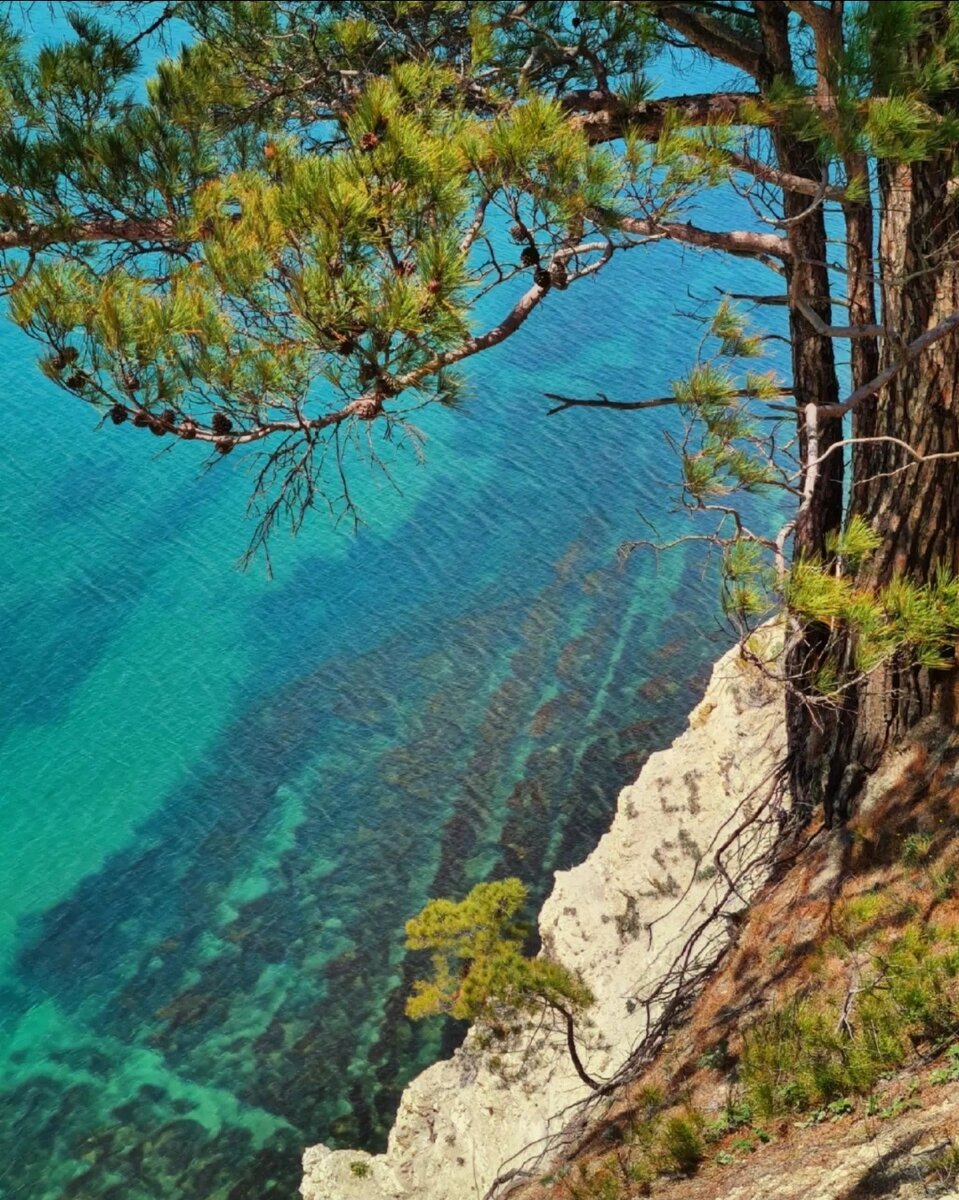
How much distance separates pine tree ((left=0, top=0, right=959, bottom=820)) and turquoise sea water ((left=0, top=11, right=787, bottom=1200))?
2.74 meters

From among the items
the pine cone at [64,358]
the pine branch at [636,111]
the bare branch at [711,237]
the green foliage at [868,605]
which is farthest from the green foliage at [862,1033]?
the pine cone at [64,358]

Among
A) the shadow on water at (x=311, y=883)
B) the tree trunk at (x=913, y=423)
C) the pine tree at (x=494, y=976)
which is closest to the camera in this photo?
the tree trunk at (x=913, y=423)

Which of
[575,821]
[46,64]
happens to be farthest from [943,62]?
[575,821]

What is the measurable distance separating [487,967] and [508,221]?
474 centimetres

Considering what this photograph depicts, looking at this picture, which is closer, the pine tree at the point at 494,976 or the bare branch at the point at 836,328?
the bare branch at the point at 836,328

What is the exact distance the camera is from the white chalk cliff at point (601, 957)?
7.19 metres

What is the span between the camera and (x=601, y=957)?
8188mm

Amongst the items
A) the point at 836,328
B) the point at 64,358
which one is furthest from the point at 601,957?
the point at 64,358

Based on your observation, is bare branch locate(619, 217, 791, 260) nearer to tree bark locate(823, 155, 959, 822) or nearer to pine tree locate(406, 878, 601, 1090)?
tree bark locate(823, 155, 959, 822)

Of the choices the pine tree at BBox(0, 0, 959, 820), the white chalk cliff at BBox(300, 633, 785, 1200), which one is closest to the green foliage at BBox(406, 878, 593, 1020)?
the white chalk cliff at BBox(300, 633, 785, 1200)

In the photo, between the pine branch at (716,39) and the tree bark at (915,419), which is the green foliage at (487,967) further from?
the pine branch at (716,39)

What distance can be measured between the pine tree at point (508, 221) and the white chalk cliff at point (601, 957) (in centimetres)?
252

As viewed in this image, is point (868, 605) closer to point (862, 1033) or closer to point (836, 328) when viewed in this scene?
point (836, 328)

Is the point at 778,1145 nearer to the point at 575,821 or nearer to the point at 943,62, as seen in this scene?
the point at 943,62
